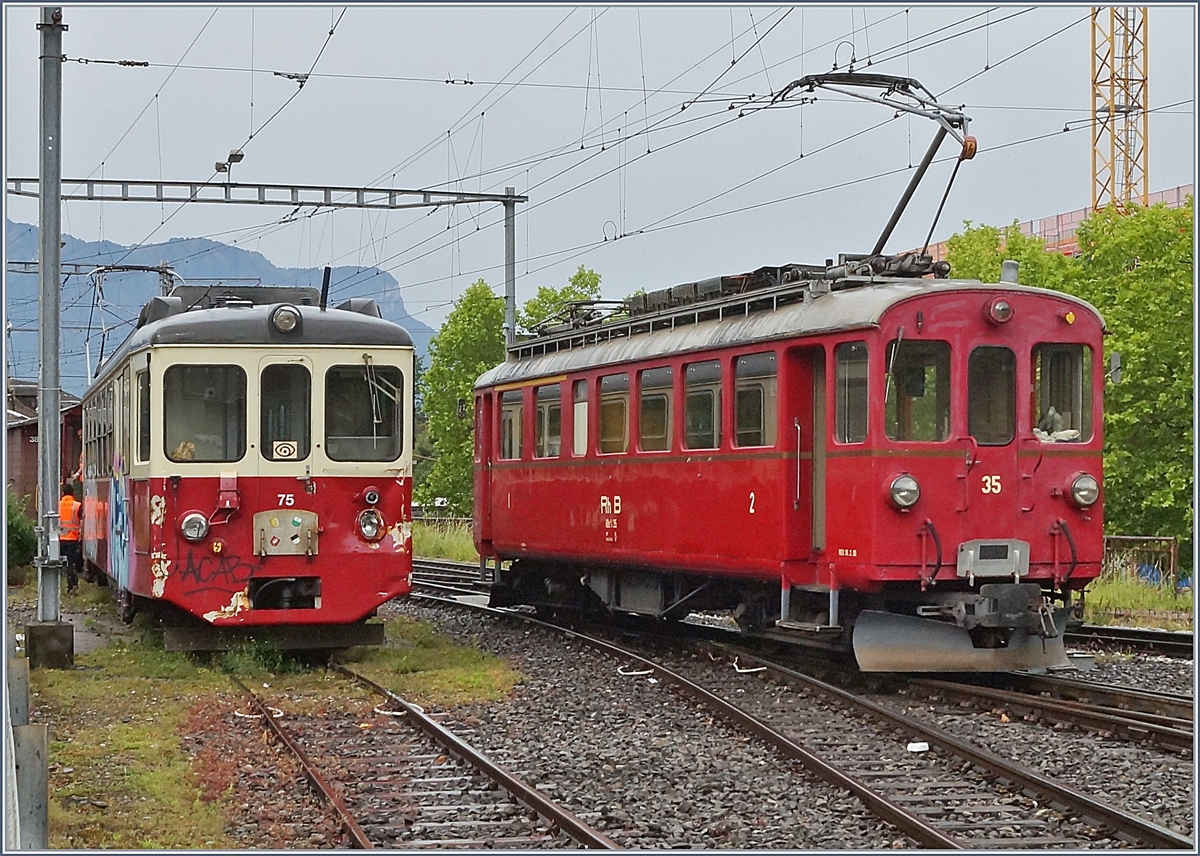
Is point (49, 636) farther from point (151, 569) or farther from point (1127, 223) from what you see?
point (1127, 223)

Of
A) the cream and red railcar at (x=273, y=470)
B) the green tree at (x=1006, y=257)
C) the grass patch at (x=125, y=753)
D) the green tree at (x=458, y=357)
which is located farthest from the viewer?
the green tree at (x=458, y=357)

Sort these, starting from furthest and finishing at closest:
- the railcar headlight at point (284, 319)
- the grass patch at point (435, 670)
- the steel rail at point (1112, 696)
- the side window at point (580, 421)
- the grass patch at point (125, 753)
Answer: the side window at point (580, 421) < the railcar headlight at point (284, 319) < the grass patch at point (435, 670) < the steel rail at point (1112, 696) < the grass patch at point (125, 753)

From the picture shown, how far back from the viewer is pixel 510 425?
1889cm

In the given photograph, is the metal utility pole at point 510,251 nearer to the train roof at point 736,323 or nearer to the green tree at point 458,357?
the train roof at point 736,323

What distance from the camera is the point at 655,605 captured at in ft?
52.0

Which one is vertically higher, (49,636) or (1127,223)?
(1127,223)

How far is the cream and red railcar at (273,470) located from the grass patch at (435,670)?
444 mm

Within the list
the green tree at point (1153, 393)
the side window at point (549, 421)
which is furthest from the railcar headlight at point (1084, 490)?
the green tree at point (1153, 393)

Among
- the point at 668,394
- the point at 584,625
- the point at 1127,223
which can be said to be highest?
the point at 1127,223

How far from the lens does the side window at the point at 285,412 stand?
13.6m

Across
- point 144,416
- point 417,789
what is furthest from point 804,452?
point 144,416

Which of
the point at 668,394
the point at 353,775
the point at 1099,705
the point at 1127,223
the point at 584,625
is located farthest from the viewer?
the point at 1127,223

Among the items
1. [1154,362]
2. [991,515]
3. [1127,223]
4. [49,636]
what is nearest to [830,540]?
[991,515]

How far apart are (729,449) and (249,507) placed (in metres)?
4.01
